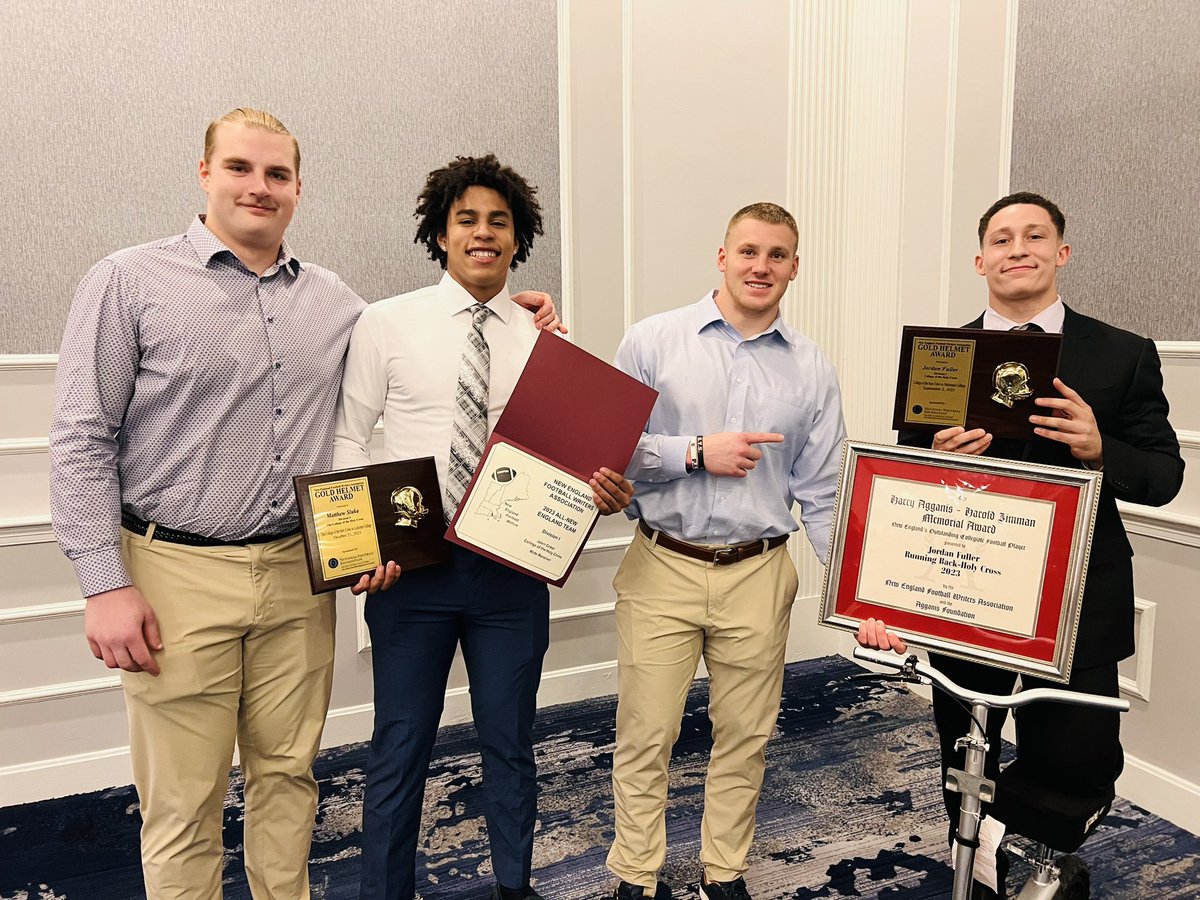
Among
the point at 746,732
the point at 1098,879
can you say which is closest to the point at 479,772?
the point at 746,732

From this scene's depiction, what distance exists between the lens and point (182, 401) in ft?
5.35

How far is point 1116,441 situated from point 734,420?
30.9 inches

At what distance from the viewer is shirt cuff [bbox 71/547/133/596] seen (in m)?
1.57

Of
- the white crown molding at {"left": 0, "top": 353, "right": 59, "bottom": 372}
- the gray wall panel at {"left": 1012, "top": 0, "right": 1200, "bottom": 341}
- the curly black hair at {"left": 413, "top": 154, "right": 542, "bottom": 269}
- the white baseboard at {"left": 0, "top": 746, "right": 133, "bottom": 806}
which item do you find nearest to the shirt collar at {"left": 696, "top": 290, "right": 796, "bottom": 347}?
the curly black hair at {"left": 413, "top": 154, "right": 542, "bottom": 269}

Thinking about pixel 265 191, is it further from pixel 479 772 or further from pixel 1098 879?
pixel 1098 879

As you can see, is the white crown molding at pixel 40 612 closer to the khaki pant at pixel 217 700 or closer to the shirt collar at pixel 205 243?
the khaki pant at pixel 217 700

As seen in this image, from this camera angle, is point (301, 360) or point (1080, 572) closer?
point (1080, 572)

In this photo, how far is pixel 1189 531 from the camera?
94.7 inches

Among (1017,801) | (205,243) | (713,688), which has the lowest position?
(1017,801)

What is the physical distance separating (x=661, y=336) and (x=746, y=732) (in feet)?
3.17

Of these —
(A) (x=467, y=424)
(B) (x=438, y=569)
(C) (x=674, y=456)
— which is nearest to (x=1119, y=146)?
(C) (x=674, y=456)

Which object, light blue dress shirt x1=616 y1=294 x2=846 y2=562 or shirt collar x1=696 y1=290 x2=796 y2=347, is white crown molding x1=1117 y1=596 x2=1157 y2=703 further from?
shirt collar x1=696 y1=290 x2=796 y2=347

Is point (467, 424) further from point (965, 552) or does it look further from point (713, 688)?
point (965, 552)

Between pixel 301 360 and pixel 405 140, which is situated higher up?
pixel 405 140
